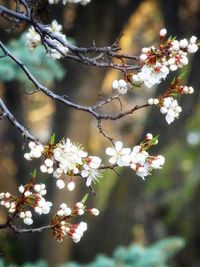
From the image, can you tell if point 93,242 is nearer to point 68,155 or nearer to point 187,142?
point 187,142

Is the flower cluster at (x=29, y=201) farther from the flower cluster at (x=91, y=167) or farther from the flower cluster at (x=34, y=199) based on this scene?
the flower cluster at (x=91, y=167)

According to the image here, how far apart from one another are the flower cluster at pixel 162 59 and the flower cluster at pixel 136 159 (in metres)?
0.20

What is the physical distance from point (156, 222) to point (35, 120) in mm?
2645

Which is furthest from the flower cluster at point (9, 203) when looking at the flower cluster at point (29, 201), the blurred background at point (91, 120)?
the blurred background at point (91, 120)

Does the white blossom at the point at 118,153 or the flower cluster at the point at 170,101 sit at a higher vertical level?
the flower cluster at the point at 170,101

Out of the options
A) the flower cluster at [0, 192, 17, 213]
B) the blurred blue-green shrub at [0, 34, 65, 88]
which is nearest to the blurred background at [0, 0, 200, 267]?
the blurred blue-green shrub at [0, 34, 65, 88]

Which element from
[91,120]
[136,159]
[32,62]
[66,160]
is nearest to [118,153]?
[136,159]

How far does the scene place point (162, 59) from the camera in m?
1.69

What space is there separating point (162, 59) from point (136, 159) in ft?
1.03

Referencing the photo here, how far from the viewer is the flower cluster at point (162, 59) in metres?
1.67

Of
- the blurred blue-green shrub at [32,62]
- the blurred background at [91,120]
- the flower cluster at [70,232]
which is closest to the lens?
the flower cluster at [70,232]

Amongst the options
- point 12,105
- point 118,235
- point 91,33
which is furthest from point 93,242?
point 91,33

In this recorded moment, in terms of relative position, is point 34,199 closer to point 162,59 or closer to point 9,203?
point 9,203

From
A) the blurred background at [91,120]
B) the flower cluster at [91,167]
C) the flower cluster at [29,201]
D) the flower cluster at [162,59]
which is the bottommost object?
the flower cluster at [29,201]
